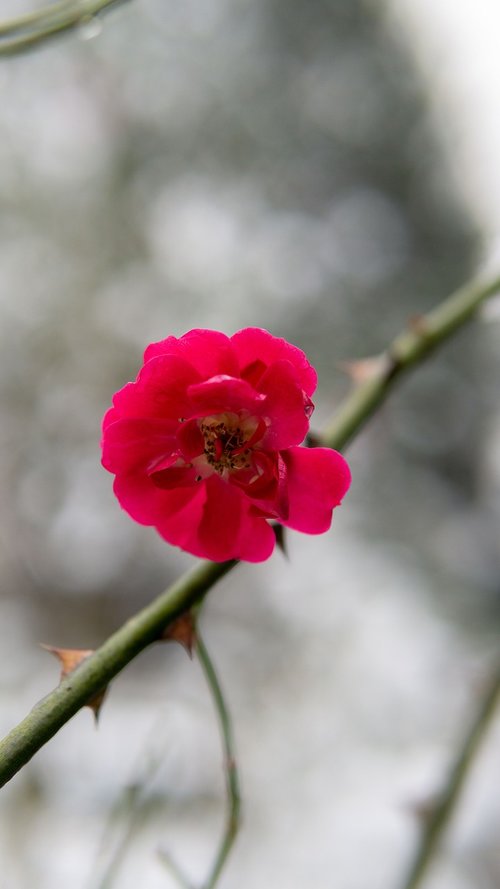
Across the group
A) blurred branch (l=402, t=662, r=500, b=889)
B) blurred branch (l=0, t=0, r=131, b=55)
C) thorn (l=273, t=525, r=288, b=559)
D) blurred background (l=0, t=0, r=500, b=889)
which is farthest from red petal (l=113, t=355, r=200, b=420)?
blurred background (l=0, t=0, r=500, b=889)

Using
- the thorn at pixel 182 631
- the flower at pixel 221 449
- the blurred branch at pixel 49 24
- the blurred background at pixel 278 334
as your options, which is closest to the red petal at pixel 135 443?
the flower at pixel 221 449

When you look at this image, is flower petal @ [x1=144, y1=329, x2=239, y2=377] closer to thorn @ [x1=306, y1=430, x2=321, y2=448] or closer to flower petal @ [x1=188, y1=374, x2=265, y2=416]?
flower petal @ [x1=188, y1=374, x2=265, y2=416]

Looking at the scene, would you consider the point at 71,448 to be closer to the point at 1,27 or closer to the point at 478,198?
the point at 478,198

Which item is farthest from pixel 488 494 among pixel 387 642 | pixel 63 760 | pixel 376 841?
pixel 63 760

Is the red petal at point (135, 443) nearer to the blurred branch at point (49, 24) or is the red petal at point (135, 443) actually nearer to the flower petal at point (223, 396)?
the flower petal at point (223, 396)

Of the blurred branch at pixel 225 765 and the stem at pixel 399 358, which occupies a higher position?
the stem at pixel 399 358

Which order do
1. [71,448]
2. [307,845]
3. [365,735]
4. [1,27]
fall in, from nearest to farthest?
[1,27] → [307,845] → [365,735] → [71,448]
